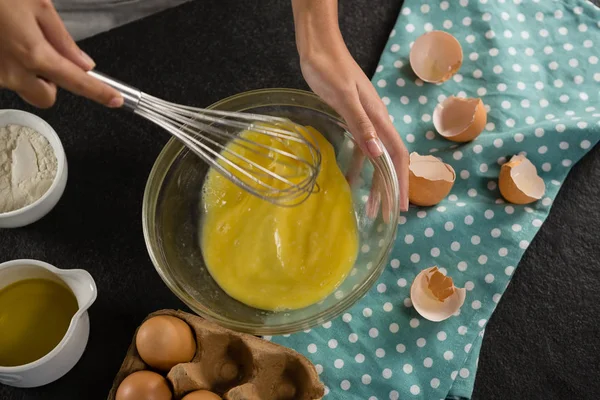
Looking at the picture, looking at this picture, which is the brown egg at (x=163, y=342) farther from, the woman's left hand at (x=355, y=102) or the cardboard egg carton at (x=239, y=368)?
the woman's left hand at (x=355, y=102)

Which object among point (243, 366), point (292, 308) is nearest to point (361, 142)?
point (292, 308)

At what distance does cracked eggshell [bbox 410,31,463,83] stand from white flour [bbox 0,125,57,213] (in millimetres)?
677

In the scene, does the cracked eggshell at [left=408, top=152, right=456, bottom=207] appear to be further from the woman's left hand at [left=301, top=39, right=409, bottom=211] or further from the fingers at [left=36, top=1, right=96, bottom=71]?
the fingers at [left=36, top=1, right=96, bottom=71]

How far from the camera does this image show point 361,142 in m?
0.88

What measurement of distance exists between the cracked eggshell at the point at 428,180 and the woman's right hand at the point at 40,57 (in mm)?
547

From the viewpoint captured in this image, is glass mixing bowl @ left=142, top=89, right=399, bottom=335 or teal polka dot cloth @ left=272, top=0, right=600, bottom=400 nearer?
glass mixing bowl @ left=142, top=89, right=399, bottom=335

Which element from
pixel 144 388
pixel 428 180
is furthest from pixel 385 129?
pixel 144 388

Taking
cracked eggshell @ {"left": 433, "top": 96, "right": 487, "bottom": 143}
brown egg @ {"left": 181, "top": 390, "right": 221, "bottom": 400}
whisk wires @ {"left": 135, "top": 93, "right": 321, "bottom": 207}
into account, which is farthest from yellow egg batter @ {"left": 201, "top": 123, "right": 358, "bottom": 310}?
cracked eggshell @ {"left": 433, "top": 96, "right": 487, "bottom": 143}

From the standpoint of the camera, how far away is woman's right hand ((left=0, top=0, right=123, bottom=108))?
0.65 m

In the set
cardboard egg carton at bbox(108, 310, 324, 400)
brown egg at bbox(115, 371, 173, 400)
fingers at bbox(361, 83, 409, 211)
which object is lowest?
cardboard egg carton at bbox(108, 310, 324, 400)

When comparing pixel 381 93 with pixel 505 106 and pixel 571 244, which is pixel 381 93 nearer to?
pixel 505 106

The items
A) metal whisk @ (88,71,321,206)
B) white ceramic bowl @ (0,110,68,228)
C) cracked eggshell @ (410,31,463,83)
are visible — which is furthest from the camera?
cracked eggshell @ (410,31,463,83)

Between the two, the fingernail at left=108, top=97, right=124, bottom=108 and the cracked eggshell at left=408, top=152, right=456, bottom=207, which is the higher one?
the fingernail at left=108, top=97, right=124, bottom=108

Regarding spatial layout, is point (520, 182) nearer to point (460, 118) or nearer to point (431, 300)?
point (460, 118)
